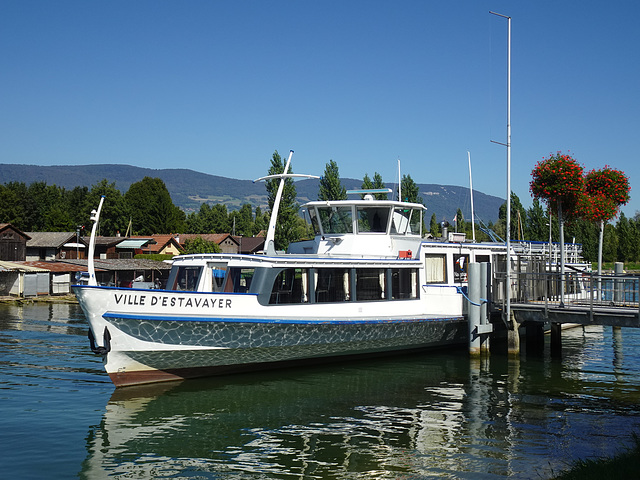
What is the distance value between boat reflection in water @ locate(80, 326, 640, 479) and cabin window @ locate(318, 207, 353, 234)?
4.85 meters

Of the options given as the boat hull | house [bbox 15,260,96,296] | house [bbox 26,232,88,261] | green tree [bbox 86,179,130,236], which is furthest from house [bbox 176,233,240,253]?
the boat hull

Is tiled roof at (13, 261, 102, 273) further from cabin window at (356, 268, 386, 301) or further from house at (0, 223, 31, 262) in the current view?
cabin window at (356, 268, 386, 301)

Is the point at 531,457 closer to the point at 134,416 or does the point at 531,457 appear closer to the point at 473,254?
the point at 134,416

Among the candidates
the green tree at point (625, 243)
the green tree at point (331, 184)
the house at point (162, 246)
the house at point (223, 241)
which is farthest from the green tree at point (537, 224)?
the house at point (162, 246)

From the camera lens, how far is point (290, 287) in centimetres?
1708

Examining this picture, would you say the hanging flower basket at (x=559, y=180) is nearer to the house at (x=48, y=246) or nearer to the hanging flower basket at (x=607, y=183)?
the hanging flower basket at (x=607, y=183)

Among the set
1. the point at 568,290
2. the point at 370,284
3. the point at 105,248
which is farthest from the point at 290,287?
the point at 105,248

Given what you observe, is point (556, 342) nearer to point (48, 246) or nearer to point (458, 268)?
point (458, 268)

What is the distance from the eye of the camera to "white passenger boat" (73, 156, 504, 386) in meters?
15.0

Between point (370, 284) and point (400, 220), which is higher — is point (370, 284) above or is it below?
below

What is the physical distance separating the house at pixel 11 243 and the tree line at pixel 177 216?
21593mm

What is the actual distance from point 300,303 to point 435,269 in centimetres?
604

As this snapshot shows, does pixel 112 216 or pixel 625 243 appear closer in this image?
pixel 625 243

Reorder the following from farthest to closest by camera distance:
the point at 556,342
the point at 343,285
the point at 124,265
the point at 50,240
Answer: the point at 50,240, the point at 124,265, the point at 556,342, the point at 343,285
